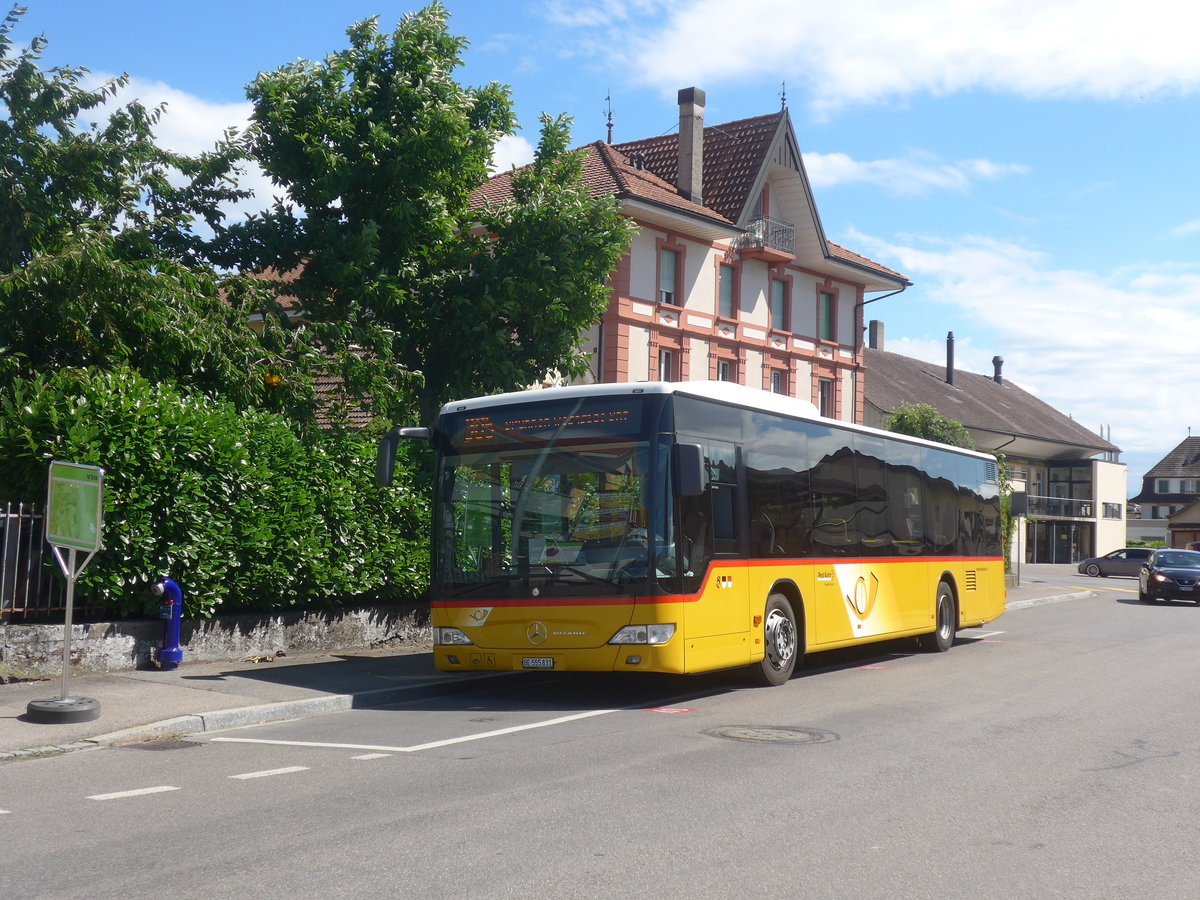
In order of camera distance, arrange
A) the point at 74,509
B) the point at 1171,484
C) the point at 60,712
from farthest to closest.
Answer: the point at 1171,484 < the point at 74,509 < the point at 60,712

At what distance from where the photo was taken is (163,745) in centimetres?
947

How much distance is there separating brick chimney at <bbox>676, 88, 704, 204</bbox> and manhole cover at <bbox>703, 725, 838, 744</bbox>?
27211 mm

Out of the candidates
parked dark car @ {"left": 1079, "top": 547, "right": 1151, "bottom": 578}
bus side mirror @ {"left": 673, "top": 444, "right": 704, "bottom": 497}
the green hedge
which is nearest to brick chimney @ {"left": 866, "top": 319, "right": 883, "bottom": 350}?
parked dark car @ {"left": 1079, "top": 547, "right": 1151, "bottom": 578}

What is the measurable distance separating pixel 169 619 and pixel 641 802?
7449mm

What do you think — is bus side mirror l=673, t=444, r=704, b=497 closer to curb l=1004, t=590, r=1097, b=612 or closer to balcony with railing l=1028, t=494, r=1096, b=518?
curb l=1004, t=590, r=1097, b=612

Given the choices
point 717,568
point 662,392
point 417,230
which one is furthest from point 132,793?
point 417,230

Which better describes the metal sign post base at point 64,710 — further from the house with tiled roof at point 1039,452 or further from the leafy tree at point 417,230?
the house with tiled roof at point 1039,452

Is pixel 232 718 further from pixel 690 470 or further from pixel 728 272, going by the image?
pixel 728 272

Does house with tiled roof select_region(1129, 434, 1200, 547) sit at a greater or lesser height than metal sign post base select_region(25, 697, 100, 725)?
greater

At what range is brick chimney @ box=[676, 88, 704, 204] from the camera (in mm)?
35969

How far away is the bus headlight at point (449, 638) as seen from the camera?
12258 millimetres

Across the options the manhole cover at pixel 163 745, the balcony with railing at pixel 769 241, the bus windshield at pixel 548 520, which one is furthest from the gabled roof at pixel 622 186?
the manhole cover at pixel 163 745

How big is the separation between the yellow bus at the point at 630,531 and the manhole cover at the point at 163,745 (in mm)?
3205

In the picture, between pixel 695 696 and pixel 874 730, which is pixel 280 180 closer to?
pixel 695 696
